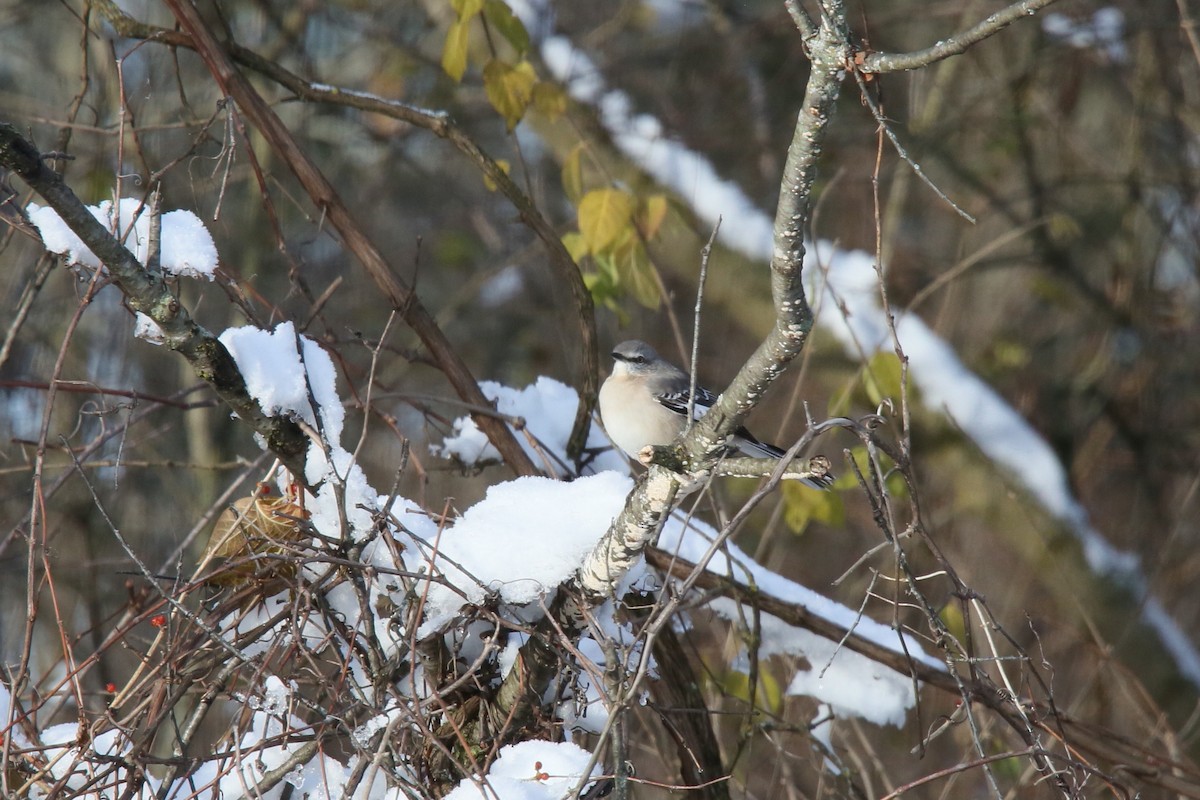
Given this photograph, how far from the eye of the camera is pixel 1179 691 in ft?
20.4

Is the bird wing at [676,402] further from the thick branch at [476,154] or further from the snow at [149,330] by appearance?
the snow at [149,330]

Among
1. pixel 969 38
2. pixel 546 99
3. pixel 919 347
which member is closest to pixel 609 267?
pixel 546 99

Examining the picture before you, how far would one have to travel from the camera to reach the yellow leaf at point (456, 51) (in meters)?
3.61

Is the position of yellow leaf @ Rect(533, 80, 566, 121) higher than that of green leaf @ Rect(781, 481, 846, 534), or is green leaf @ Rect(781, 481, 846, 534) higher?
yellow leaf @ Rect(533, 80, 566, 121)

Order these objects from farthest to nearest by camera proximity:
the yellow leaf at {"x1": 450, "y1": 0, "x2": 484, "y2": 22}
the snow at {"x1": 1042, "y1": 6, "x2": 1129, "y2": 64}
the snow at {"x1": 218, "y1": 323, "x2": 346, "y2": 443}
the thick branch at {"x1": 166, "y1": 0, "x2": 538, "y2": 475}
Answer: the snow at {"x1": 1042, "y1": 6, "x2": 1129, "y2": 64}, the yellow leaf at {"x1": 450, "y1": 0, "x2": 484, "y2": 22}, the thick branch at {"x1": 166, "y1": 0, "x2": 538, "y2": 475}, the snow at {"x1": 218, "y1": 323, "x2": 346, "y2": 443}

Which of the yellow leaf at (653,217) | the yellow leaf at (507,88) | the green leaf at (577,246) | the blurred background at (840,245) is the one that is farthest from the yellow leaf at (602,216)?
the blurred background at (840,245)

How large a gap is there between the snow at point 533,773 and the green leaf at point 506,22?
2.62 meters

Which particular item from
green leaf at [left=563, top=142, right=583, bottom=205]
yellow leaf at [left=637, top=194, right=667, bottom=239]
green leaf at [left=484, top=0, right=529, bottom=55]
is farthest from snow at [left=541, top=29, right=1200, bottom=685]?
green leaf at [left=484, top=0, right=529, bottom=55]

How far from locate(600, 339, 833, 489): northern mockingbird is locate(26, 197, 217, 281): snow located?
2.42 m

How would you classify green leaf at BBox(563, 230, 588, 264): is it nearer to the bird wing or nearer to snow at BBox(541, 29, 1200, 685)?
the bird wing

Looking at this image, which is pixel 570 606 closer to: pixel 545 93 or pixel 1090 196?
pixel 545 93

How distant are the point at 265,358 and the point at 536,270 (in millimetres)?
7313

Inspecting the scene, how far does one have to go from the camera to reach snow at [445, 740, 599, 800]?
7.32 ft

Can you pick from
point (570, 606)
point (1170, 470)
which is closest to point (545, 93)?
point (570, 606)
